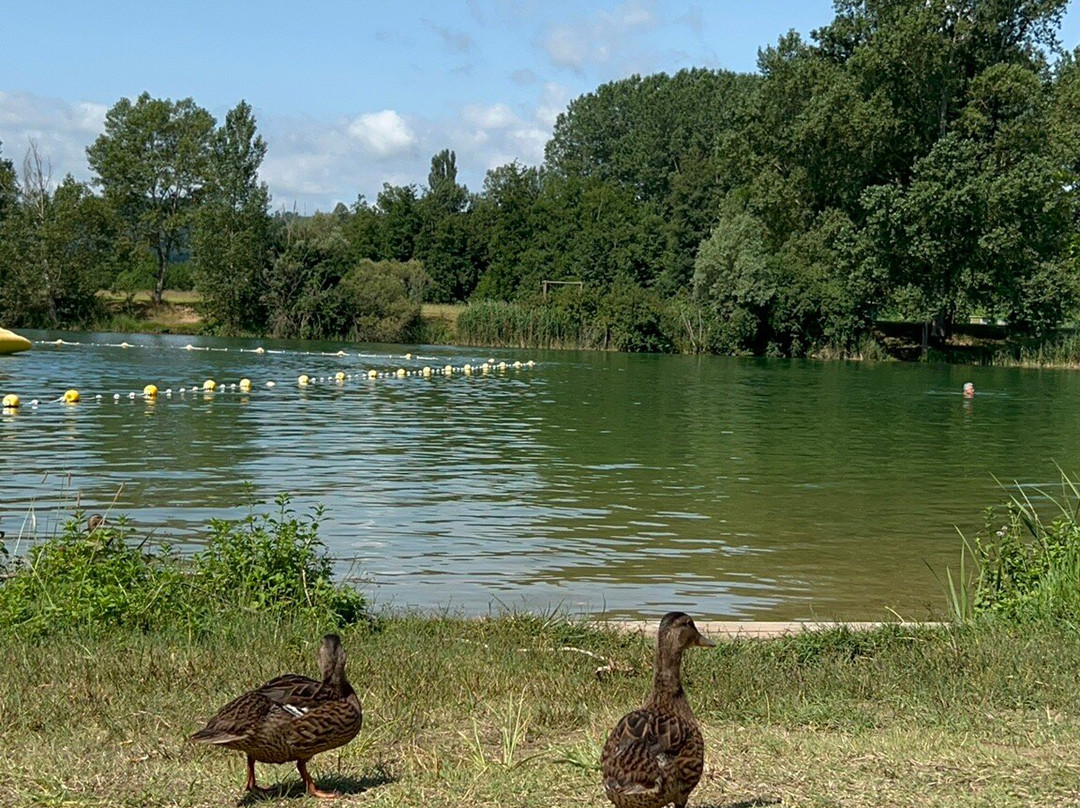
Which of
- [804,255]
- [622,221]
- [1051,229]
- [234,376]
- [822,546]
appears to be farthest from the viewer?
[622,221]

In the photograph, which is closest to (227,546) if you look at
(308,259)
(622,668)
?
(622,668)

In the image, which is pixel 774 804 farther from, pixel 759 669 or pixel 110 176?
pixel 110 176

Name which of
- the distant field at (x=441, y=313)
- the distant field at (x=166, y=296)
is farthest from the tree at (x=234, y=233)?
the distant field at (x=441, y=313)

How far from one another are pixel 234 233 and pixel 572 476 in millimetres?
63319

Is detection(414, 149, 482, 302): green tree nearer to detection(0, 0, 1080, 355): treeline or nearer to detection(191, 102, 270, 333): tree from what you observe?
detection(0, 0, 1080, 355): treeline

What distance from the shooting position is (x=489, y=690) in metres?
7.14

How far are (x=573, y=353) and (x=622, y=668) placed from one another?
2303 inches

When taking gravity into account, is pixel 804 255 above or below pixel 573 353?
above

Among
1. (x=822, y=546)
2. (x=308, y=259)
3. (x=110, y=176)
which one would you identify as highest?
(x=110, y=176)

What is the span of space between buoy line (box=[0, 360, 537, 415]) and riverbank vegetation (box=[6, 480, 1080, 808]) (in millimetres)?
21590

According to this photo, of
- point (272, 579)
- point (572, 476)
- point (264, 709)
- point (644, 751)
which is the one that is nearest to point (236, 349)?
point (572, 476)

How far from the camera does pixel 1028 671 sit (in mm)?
7410

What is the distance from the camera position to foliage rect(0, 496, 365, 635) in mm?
8328

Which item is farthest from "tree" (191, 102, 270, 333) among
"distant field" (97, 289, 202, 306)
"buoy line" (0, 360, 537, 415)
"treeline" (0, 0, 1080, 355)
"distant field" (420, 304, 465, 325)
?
"buoy line" (0, 360, 537, 415)
